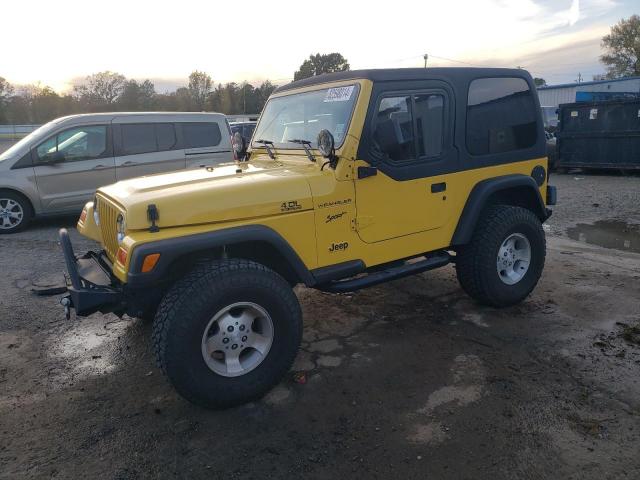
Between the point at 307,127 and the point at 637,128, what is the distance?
39.3 feet

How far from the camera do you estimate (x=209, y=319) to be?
306 centimetres

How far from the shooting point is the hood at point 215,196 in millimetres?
3062

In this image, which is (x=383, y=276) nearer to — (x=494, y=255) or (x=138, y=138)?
(x=494, y=255)

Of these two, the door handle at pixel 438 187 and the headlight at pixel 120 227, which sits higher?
the door handle at pixel 438 187

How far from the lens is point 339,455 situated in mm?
2771

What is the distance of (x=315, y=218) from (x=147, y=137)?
623 cm

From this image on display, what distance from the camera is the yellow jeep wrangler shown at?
3.06 meters

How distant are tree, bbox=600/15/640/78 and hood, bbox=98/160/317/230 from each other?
63.9 metres

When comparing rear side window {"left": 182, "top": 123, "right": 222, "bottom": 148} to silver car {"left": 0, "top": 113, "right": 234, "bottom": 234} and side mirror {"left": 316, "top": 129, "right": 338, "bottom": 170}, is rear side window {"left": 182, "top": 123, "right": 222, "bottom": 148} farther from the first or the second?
side mirror {"left": 316, "top": 129, "right": 338, "bottom": 170}

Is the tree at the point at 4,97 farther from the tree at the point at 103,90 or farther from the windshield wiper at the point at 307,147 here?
the windshield wiper at the point at 307,147

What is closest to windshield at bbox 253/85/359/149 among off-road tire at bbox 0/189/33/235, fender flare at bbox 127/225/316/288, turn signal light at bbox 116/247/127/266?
fender flare at bbox 127/225/316/288

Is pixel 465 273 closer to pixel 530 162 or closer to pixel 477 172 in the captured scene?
pixel 477 172

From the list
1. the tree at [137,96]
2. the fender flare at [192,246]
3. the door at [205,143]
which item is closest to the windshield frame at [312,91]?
the fender flare at [192,246]

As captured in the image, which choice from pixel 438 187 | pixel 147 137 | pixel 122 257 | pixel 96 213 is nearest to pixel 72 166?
pixel 147 137
